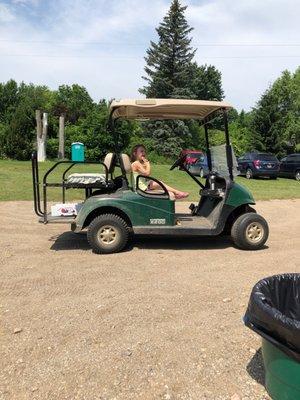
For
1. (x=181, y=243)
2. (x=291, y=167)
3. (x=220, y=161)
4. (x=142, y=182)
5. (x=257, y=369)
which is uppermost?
(x=220, y=161)

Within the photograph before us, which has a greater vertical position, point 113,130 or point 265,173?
point 113,130

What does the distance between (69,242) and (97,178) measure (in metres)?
1.11

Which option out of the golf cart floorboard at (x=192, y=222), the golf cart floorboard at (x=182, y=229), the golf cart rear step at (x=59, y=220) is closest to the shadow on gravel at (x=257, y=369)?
the golf cart floorboard at (x=182, y=229)

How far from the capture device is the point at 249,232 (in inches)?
262

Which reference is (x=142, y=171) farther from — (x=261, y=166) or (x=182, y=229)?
(x=261, y=166)

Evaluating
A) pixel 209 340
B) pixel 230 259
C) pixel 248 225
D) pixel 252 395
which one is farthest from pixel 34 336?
pixel 248 225

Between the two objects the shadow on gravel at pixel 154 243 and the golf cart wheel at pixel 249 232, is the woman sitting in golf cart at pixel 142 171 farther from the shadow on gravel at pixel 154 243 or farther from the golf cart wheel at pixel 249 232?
the golf cart wheel at pixel 249 232

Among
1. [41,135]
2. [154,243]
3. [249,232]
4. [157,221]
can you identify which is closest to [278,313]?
[157,221]

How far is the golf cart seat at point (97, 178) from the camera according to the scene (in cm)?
657

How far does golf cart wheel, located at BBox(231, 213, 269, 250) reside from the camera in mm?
6617

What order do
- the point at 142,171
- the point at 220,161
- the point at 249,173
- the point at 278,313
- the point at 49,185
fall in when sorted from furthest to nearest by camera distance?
the point at 249,173 < the point at 220,161 < the point at 142,171 < the point at 49,185 < the point at 278,313

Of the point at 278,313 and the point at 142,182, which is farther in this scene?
the point at 142,182

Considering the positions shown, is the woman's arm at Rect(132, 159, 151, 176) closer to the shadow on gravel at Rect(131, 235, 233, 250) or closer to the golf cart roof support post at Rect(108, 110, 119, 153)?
the golf cart roof support post at Rect(108, 110, 119, 153)

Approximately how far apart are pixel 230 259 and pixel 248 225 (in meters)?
0.71
